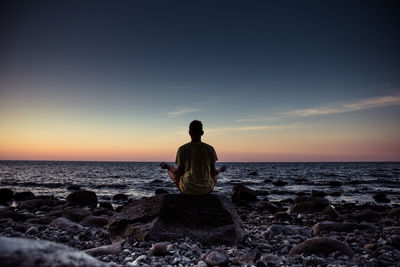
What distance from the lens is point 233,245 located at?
4.91 m

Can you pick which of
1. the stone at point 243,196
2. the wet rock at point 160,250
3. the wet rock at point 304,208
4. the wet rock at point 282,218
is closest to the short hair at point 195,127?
the wet rock at point 160,250

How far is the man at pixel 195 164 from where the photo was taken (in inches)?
210

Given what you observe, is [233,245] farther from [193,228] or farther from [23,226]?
[23,226]

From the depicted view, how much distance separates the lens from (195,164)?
5309mm

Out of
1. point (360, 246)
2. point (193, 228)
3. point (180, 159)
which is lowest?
point (360, 246)

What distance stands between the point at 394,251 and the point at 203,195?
3.67 m

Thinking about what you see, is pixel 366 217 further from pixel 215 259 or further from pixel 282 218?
pixel 215 259

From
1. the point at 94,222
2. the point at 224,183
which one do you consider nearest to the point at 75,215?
the point at 94,222

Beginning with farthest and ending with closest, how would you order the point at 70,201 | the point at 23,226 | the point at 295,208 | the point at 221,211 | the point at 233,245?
the point at 70,201, the point at 295,208, the point at 23,226, the point at 221,211, the point at 233,245

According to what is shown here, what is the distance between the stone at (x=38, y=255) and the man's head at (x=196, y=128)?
149 inches

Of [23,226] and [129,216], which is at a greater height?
[129,216]

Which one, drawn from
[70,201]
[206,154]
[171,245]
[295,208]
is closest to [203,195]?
[206,154]

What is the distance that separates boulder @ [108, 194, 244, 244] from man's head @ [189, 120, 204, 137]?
1.39 metres

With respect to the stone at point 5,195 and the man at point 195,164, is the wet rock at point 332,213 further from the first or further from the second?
the stone at point 5,195
